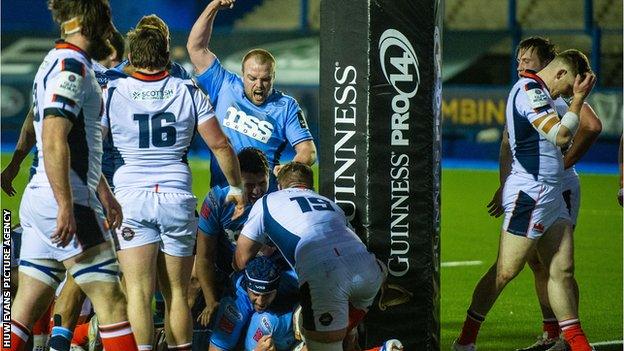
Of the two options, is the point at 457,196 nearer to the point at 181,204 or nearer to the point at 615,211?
the point at 615,211

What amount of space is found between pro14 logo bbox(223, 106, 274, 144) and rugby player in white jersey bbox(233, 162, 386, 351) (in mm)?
1384

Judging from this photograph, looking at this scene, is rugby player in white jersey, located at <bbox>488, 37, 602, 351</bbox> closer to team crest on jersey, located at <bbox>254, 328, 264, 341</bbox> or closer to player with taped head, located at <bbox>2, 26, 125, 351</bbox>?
team crest on jersey, located at <bbox>254, 328, 264, 341</bbox>

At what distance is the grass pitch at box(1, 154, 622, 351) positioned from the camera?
9.27 metres

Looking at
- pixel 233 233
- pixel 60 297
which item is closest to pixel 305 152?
pixel 233 233

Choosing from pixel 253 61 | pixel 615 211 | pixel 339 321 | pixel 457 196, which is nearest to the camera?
pixel 339 321

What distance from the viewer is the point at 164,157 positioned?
6969 mm

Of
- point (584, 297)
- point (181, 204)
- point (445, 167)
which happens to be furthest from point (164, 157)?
point (445, 167)

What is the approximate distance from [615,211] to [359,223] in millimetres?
9587

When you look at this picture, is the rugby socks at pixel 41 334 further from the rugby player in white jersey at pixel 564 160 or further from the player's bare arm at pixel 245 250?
the rugby player in white jersey at pixel 564 160

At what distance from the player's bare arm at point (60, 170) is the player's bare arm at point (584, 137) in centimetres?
366

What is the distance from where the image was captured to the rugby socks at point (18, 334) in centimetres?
615

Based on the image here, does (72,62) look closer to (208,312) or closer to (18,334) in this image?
(18,334)

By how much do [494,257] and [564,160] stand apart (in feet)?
15.5

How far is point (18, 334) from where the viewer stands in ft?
20.2
